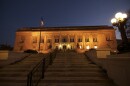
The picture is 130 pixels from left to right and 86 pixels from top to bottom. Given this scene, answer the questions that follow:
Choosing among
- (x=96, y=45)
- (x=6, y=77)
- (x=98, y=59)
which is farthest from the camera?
(x=96, y=45)

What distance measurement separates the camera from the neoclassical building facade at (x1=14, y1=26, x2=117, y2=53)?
5925 cm

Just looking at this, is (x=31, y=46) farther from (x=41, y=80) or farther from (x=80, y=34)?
(x=41, y=80)

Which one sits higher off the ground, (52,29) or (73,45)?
(52,29)

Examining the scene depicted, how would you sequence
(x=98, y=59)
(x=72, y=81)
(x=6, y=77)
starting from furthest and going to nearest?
(x=98, y=59) → (x=6, y=77) → (x=72, y=81)

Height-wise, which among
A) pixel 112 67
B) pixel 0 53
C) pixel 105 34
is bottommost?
pixel 112 67

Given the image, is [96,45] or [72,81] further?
[96,45]

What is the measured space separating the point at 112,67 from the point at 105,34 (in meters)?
52.7

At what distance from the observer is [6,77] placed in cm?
963

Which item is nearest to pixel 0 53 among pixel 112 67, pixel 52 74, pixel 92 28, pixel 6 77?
pixel 6 77

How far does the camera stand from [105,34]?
5966 cm

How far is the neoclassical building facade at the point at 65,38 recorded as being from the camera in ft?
194

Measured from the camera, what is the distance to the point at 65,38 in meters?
61.5

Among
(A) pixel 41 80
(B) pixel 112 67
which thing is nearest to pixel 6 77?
(A) pixel 41 80

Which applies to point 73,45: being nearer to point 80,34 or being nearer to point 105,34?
point 80,34
